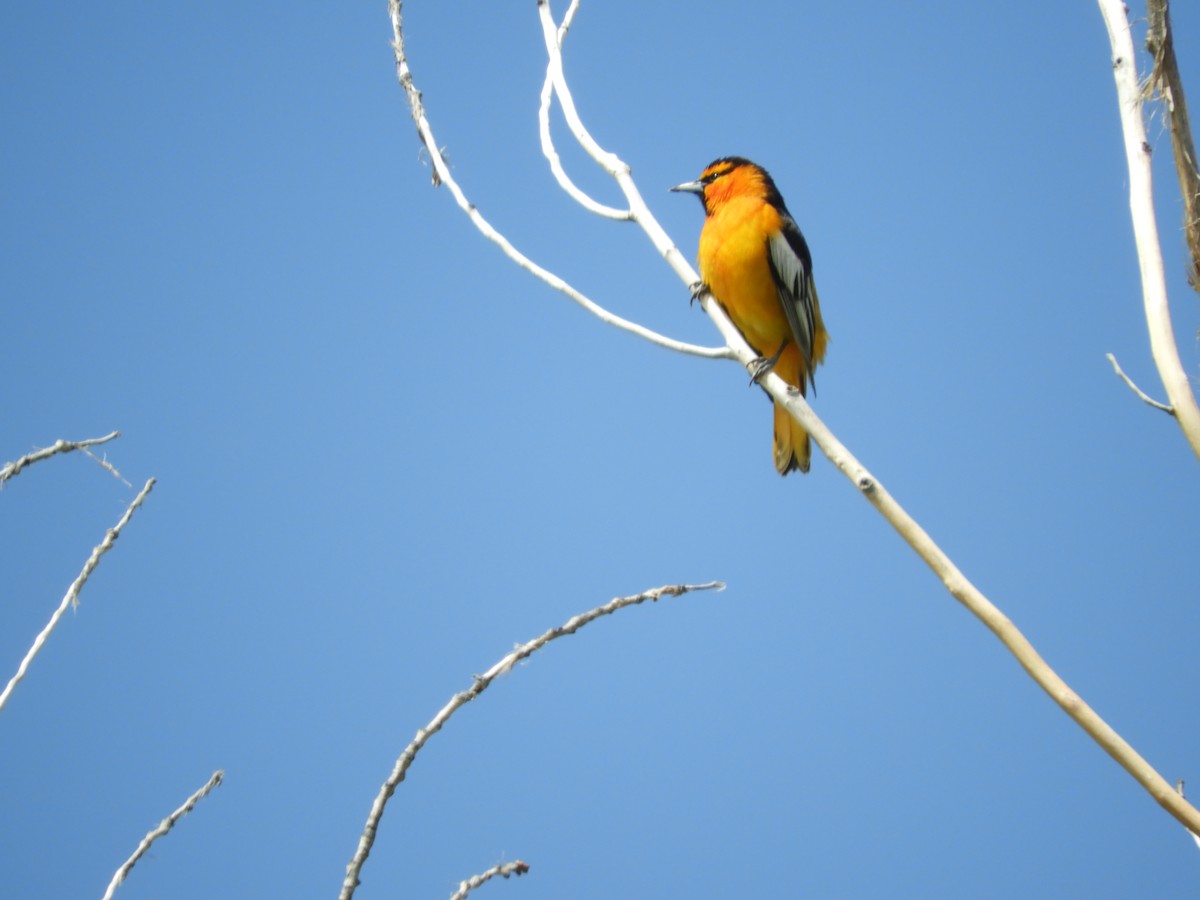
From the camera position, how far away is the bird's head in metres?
3.16

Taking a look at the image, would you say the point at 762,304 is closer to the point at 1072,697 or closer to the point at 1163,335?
the point at 1163,335

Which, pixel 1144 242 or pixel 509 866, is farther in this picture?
pixel 1144 242

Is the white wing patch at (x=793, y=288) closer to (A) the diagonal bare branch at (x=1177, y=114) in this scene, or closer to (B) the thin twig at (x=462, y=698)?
(A) the diagonal bare branch at (x=1177, y=114)

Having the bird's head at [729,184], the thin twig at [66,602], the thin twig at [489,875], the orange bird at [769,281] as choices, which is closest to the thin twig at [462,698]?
the thin twig at [489,875]

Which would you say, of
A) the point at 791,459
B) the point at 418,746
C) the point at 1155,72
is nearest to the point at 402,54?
the point at 1155,72

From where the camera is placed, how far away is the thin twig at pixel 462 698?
0.81 m

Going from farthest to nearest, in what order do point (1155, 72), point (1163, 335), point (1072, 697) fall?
point (1155, 72), point (1163, 335), point (1072, 697)

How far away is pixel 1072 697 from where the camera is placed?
2.53 feet

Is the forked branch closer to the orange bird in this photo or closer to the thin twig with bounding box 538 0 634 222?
the thin twig with bounding box 538 0 634 222

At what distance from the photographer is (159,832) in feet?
3.12

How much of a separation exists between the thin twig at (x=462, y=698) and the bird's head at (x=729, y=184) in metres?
2.31

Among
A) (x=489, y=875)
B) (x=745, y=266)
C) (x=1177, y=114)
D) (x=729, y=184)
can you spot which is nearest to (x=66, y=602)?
(x=489, y=875)

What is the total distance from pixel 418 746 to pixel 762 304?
228 cm

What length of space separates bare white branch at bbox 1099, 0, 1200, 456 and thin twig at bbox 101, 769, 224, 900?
0.92m
